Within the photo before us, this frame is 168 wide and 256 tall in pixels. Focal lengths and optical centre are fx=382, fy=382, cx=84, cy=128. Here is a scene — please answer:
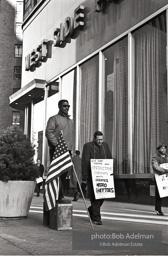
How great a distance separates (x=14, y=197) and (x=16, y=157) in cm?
78

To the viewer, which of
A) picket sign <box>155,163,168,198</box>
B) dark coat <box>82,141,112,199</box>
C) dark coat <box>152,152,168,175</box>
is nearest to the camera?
dark coat <box>82,141,112,199</box>

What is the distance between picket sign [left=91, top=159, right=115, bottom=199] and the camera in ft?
24.0

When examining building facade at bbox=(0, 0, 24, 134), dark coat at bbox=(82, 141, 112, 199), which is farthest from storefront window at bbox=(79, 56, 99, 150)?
building facade at bbox=(0, 0, 24, 134)

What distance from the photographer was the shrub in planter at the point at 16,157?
7398 millimetres

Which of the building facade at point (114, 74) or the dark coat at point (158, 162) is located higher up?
the building facade at point (114, 74)

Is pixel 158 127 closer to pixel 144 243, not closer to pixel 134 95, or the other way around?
pixel 134 95

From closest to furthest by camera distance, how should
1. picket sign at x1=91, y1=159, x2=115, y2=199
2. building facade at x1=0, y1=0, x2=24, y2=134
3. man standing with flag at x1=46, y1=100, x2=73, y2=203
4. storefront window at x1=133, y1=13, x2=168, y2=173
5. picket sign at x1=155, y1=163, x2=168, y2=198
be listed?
man standing with flag at x1=46, y1=100, x2=73, y2=203 → picket sign at x1=91, y1=159, x2=115, y2=199 → picket sign at x1=155, y1=163, x2=168, y2=198 → storefront window at x1=133, y1=13, x2=168, y2=173 → building facade at x1=0, y1=0, x2=24, y2=134

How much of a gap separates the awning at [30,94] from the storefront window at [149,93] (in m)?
8.74

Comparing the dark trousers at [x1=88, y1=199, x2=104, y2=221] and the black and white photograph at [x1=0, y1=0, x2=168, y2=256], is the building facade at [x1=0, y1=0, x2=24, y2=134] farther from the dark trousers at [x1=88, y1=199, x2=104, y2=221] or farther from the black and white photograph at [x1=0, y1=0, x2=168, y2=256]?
the dark trousers at [x1=88, y1=199, x2=104, y2=221]

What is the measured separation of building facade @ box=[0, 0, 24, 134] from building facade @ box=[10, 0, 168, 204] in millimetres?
19917

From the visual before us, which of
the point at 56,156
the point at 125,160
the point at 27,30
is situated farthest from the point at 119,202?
the point at 27,30

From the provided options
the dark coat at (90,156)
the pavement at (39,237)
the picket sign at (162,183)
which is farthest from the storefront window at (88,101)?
the pavement at (39,237)

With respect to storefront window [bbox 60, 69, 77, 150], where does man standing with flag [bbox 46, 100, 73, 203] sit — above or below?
below

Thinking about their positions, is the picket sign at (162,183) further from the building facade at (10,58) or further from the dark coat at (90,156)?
the building facade at (10,58)
